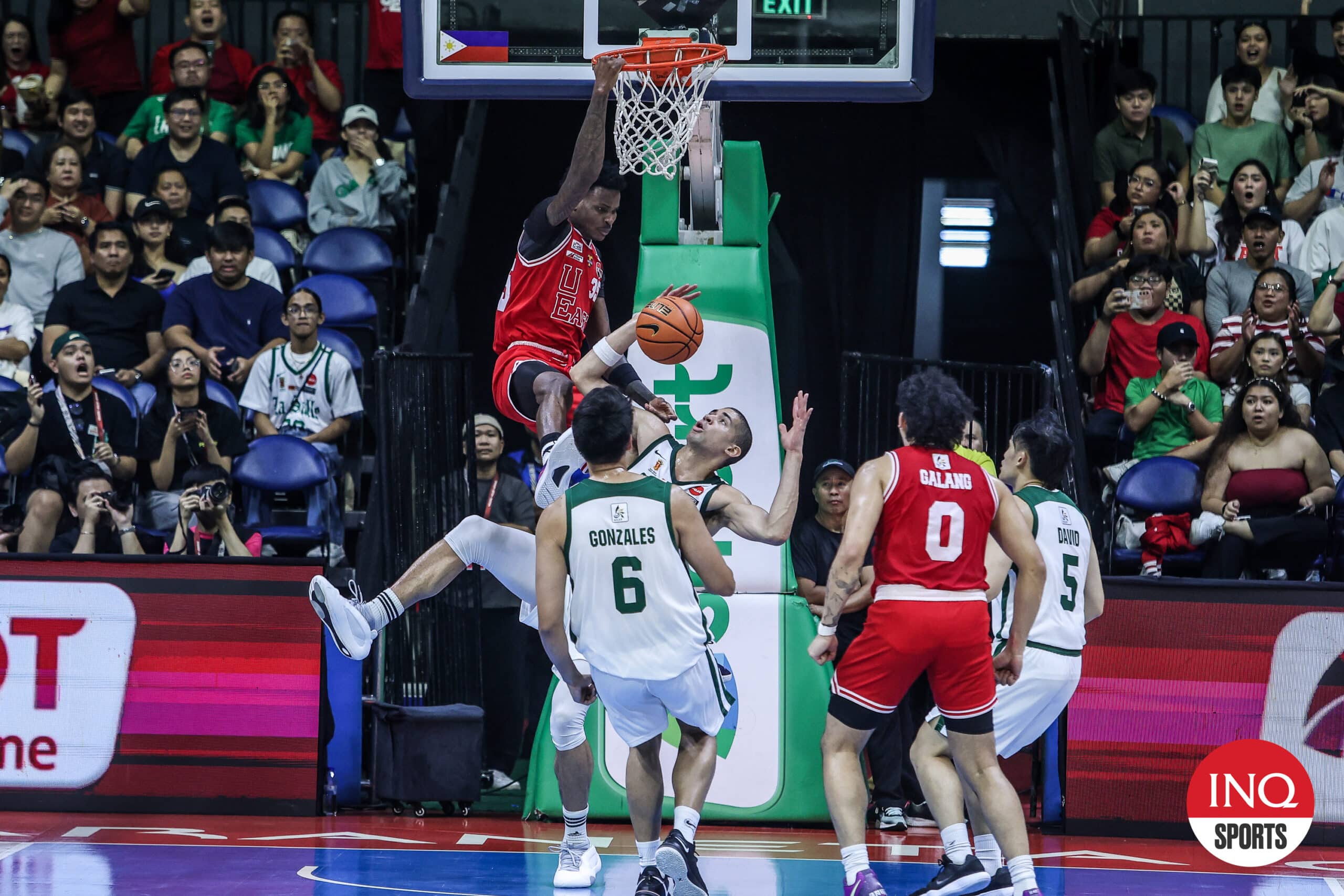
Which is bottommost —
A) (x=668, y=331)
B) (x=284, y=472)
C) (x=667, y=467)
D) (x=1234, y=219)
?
(x=284, y=472)

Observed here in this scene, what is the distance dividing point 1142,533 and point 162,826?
603cm

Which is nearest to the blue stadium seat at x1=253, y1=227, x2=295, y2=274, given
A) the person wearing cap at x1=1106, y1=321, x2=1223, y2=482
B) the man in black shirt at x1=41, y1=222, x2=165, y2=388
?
the man in black shirt at x1=41, y1=222, x2=165, y2=388

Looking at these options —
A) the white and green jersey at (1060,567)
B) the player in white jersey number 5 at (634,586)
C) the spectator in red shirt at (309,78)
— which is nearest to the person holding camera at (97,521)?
the player in white jersey number 5 at (634,586)

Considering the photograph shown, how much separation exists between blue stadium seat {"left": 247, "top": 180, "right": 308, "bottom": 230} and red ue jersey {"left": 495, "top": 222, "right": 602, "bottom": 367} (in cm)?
492

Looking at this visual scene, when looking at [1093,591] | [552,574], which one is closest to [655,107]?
[552,574]

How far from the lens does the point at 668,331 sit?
8.03 meters

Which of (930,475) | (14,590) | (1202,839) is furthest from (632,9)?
(1202,839)

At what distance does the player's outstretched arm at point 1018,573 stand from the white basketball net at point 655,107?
8.90 feet

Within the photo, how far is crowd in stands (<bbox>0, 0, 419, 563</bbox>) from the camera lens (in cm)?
1044

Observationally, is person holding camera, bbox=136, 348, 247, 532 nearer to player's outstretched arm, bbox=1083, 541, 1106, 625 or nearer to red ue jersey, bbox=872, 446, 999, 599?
red ue jersey, bbox=872, 446, 999, 599

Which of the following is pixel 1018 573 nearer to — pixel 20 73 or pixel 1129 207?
pixel 1129 207

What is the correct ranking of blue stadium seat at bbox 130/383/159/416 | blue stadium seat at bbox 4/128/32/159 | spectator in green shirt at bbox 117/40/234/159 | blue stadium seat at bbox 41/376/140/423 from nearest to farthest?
blue stadium seat at bbox 41/376/140/423 < blue stadium seat at bbox 130/383/159/416 < spectator in green shirt at bbox 117/40/234/159 < blue stadium seat at bbox 4/128/32/159

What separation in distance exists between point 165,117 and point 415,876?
802 centimetres

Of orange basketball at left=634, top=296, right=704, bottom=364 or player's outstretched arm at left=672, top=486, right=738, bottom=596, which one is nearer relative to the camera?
player's outstretched arm at left=672, top=486, right=738, bottom=596
